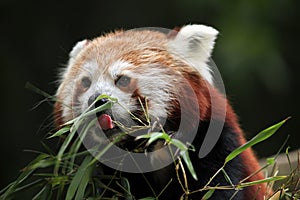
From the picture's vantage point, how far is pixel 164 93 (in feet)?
8.05

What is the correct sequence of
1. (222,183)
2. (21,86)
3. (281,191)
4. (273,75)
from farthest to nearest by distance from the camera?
(21,86), (273,75), (222,183), (281,191)

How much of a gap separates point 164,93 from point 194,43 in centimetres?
31

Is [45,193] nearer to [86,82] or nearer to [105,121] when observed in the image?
[105,121]

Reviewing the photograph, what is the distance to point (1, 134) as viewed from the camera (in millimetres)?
5875

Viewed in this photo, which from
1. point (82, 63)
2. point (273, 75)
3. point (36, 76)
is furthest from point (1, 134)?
point (82, 63)

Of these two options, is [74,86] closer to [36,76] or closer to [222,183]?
[222,183]

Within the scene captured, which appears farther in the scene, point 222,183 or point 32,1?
point 32,1

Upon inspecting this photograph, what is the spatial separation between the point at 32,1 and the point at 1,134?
1.21 m

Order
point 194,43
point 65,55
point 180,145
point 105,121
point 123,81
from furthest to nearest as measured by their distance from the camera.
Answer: point 65,55 → point 194,43 → point 123,81 → point 105,121 → point 180,145

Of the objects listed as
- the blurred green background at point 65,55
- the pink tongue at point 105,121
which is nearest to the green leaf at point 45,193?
the pink tongue at point 105,121

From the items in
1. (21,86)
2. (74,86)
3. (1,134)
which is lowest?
(1,134)

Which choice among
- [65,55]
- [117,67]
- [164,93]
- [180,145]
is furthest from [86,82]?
[65,55]

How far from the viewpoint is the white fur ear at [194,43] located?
2.65 meters

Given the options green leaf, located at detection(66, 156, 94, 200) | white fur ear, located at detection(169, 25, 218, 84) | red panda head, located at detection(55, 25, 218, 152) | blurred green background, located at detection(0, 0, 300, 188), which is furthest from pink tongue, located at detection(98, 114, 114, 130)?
blurred green background, located at detection(0, 0, 300, 188)
